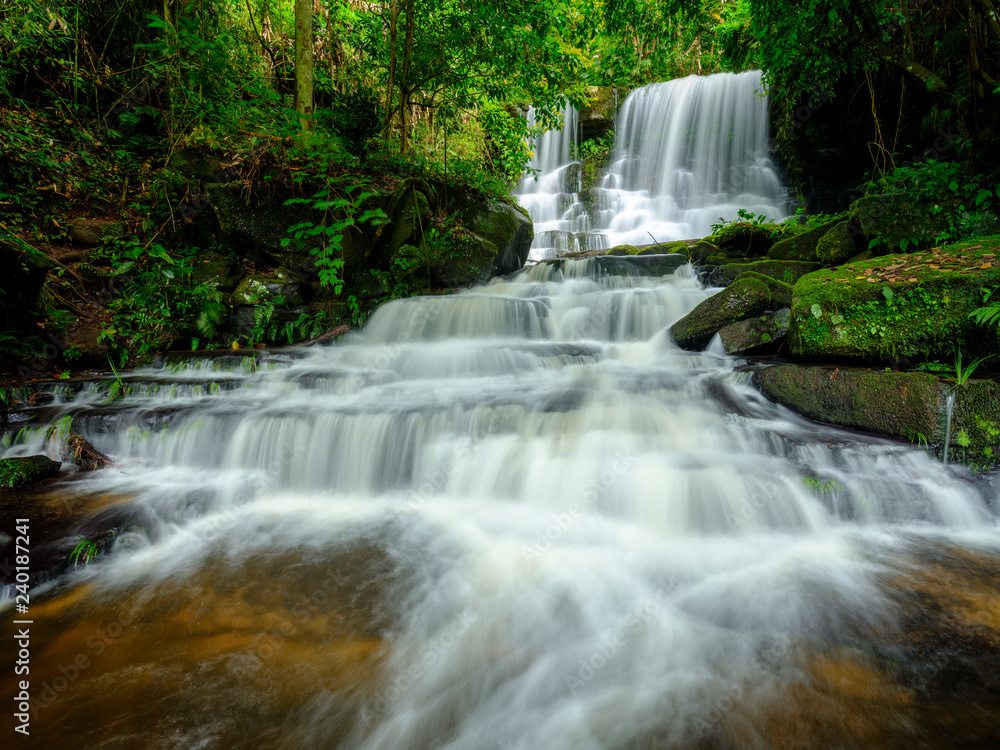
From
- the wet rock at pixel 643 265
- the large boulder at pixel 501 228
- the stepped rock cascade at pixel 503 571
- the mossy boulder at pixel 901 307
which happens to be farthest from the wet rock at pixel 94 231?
the mossy boulder at pixel 901 307

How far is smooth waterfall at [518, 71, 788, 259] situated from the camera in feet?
36.6

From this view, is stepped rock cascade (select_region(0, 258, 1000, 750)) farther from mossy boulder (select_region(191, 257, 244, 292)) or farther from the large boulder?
the large boulder

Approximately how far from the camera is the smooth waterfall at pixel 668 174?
11148 mm

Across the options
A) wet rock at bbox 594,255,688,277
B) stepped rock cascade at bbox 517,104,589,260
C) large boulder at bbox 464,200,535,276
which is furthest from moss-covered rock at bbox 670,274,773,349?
stepped rock cascade at bbox 517,104,589,260

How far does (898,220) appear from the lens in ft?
16.6

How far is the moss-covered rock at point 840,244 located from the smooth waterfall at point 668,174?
4.62 metres

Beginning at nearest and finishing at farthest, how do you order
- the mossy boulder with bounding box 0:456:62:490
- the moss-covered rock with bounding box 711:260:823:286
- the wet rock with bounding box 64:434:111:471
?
the mossy boulder with bounding box 0:456:62:490 < the wet rock with bounding box 64:434:111:471 < the moss-covered rock with bounding box 711:260:823:286

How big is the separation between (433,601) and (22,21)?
932 cm

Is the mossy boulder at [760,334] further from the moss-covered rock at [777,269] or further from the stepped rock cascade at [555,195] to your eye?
the stepped rock cascade at [555,195]

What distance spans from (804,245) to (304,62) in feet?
25.2

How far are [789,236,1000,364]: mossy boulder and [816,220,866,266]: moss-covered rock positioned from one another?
114 cm

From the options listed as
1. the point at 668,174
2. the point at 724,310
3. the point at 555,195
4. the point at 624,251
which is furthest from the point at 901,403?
the point at 555,195

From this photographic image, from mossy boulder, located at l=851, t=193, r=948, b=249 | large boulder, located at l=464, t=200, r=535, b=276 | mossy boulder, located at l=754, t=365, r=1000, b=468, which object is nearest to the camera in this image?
mossy boulder, located at l=754, t=365, r=1000, b=468

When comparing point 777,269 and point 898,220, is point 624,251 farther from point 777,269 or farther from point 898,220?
point 898,220
